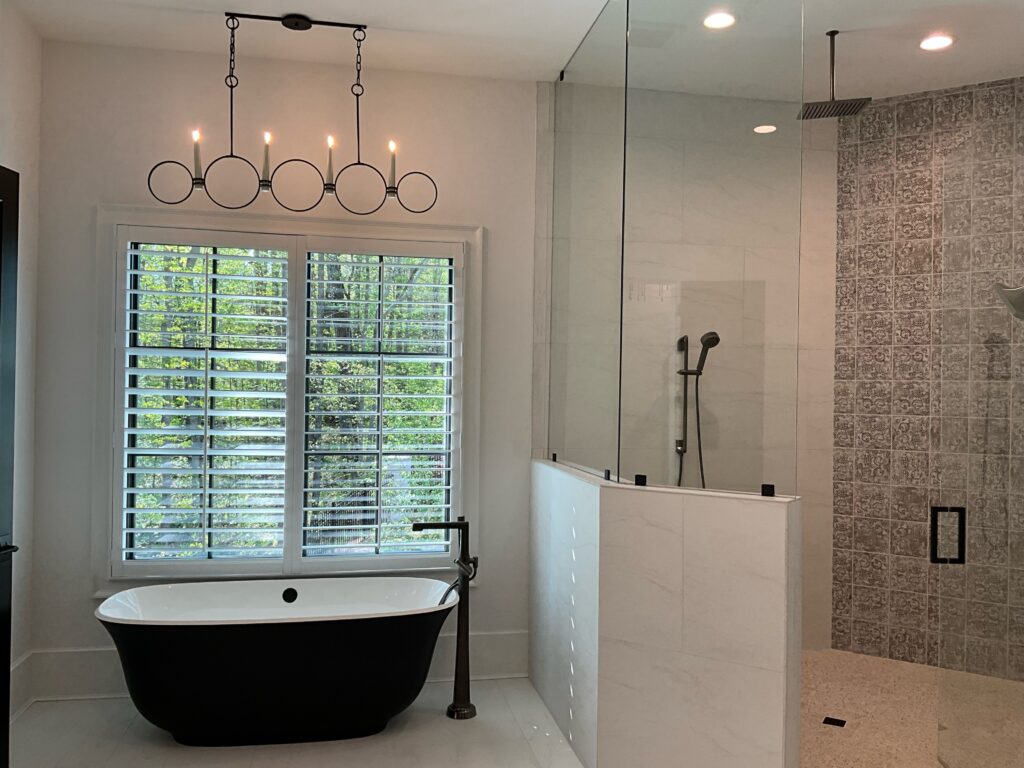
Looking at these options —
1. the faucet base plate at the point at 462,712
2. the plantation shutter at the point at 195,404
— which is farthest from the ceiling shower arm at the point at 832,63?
the faucet base plate at the point at 462,712

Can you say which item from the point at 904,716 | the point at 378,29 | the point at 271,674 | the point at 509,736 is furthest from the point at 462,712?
the point at 378,29

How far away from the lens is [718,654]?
2.62 m

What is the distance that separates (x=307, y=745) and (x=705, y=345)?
2.19 metres

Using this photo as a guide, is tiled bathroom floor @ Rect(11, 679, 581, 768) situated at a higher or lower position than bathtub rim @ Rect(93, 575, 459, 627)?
lower

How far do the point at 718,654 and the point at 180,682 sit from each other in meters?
1.95

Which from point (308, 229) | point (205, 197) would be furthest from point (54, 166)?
point (308, 229)

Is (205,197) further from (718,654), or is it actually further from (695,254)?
(718,654)

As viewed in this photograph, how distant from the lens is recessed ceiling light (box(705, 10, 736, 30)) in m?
2.70

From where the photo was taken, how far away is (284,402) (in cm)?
385

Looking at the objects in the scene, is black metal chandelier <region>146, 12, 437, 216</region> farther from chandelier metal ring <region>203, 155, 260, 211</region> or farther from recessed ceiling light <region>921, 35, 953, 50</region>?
recessed ceiling light <region>921, 35, 953, 50</region>

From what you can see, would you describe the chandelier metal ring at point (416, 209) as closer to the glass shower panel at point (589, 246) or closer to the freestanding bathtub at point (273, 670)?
the glass shower panel at point (589, 246)

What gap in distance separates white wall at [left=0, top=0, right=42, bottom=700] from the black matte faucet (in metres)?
1.68

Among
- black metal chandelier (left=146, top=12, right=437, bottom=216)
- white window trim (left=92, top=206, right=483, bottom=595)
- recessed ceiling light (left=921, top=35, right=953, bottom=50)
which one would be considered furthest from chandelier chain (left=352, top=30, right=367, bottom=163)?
recessed ceiling light (left=921, top=35, right=953, bottom=50)

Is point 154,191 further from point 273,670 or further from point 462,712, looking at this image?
point 462,712
